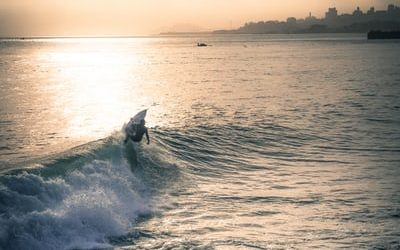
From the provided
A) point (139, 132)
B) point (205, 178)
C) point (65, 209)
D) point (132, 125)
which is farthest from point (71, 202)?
point (132, 125)

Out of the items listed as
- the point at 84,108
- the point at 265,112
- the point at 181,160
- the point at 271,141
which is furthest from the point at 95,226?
the point at 84,108

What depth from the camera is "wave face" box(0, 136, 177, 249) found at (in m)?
9.51

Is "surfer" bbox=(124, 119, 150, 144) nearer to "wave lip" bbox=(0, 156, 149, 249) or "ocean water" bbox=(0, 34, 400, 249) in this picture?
"ocean water" bbox=(0, 34, 400, 249)

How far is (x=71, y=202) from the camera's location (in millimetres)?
11102

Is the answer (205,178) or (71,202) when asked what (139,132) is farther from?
(71,202)

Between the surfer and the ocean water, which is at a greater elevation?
the surfer

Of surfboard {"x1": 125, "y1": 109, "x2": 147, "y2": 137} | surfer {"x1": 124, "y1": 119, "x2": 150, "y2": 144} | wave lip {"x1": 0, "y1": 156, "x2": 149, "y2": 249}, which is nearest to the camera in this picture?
wave lip {"x1": 0, "y1": 156, "x2": 149, "y2": 249}

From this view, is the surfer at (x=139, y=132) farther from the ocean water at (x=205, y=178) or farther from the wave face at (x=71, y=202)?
the wave face at (x=71, y=202)

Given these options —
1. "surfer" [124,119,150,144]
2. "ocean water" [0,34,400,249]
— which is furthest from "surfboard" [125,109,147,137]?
"ocean water" [0,34,400,249]

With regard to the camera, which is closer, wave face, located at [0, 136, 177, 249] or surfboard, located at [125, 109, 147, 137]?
wave face, located at [0, 136, 177, 249]

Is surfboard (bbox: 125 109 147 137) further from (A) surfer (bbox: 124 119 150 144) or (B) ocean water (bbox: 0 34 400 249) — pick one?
(B) ocean water (bbox: 0 34 400 249)

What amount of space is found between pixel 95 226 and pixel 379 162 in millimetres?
11613

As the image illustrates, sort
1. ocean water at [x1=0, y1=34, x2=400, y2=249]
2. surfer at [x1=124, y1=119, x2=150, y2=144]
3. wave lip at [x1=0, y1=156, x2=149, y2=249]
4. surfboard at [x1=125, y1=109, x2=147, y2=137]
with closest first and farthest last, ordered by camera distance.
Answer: wave lip at [x1=0, y1=156, x2=149, y2=249] < ocean water at [x1=0, y1=34, x2=400, y2=249] < surfboard at [x1=125, y1=109, x2=147, y2=137] < surfer at [x1=124, y1=119, x2=150, y2=144]

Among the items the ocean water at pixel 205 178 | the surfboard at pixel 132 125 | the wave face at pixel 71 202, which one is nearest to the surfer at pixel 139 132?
the surfboard at pixel 132 125
